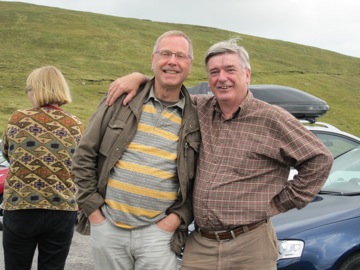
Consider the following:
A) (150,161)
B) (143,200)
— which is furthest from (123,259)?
(150,161)

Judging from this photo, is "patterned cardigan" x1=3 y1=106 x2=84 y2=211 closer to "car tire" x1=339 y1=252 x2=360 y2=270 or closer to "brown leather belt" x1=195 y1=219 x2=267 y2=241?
"brown leather belt" x1=195 y1=219 x2=267 y2=241

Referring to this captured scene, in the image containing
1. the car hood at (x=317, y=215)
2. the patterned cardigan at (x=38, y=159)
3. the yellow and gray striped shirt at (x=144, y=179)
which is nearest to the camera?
the yellow and gray striped shirt at (x=144, y=179)

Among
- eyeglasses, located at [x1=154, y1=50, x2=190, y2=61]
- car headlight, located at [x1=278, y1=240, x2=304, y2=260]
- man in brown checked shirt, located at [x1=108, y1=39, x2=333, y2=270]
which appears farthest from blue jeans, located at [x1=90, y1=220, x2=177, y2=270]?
car headlight, located at [x1=278, y1=240, x2=304, y2=260]

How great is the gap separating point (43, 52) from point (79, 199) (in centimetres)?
4210

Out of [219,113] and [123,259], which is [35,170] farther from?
[219,113]

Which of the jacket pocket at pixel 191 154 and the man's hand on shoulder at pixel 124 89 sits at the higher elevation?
the man's hand on shoulder at pixel 124 89

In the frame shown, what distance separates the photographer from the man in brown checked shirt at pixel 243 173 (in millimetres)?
2848

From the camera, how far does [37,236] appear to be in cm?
363

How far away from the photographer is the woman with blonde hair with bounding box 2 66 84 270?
3.49 metres

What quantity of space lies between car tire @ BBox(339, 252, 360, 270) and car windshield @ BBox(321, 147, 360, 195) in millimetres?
724

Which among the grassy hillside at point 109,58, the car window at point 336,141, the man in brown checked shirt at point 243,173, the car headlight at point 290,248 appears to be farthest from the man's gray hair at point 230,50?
the grassy hillside at point 109,58

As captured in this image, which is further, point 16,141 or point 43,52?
point 43,52

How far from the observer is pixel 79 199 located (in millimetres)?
2904

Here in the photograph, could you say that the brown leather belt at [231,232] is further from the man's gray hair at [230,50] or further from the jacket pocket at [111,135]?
the man's gray hair at [230,50]
